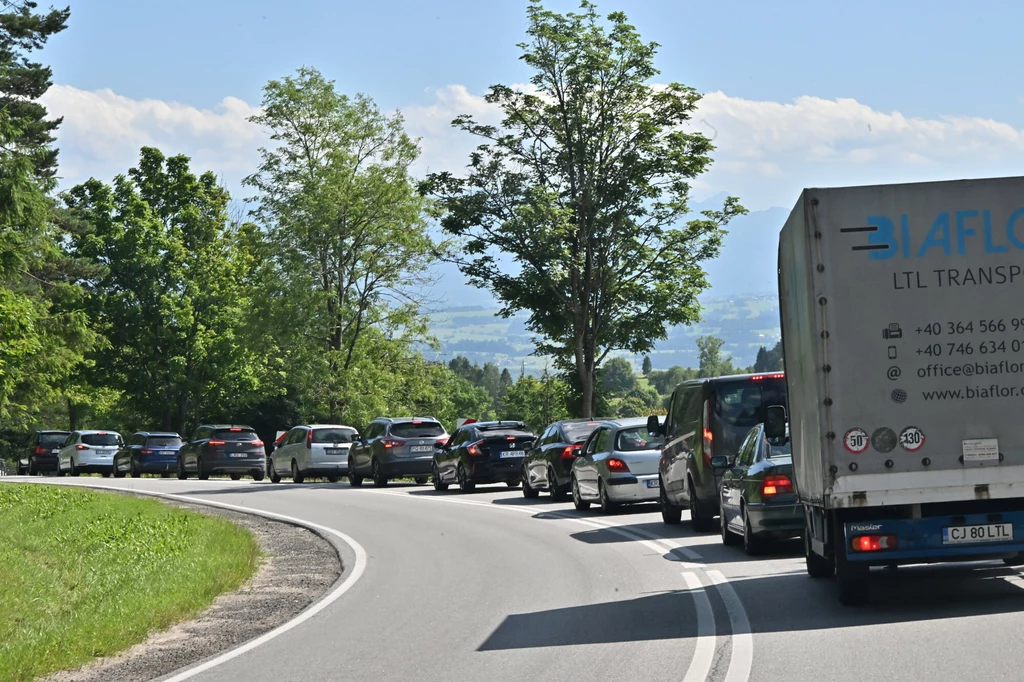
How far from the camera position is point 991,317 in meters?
10.2

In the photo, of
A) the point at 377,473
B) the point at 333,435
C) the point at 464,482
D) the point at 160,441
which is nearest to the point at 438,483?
the point at 464,482

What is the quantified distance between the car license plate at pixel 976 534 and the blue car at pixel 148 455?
42186 mm

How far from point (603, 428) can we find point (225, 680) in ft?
46.7

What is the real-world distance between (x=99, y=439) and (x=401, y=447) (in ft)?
73.1

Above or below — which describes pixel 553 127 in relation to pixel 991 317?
above

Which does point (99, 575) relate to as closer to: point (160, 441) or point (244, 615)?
point (244, 615)

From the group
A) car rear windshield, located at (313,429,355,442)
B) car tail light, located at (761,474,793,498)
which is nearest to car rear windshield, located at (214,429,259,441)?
car rear windshield, located at (313,429,355,442)

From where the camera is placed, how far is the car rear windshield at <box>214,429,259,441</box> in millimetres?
43531

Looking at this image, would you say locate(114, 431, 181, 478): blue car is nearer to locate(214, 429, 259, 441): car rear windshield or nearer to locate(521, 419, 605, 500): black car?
locate(214, 429, 259, 441): car rear windshield

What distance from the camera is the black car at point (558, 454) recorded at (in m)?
25.6

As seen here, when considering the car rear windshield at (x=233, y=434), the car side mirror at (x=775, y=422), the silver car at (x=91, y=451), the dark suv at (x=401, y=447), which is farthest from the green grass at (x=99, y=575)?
the silver car at (x=91, y=451)

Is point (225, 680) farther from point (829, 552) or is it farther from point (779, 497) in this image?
point (779, 497)

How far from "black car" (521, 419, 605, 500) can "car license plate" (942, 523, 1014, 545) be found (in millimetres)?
14704

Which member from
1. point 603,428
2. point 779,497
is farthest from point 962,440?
point 603,428
